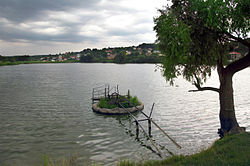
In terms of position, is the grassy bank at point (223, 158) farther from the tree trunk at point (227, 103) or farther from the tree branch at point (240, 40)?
the tree branch at point (240, 40)

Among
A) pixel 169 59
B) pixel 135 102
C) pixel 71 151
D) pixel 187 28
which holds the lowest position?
pixel 71 151

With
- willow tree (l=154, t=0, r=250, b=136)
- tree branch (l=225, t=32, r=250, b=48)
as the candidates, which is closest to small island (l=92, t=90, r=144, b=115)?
willow tree (l=154, t=0, r=250, b=136)

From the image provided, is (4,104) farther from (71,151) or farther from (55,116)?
(71,151)

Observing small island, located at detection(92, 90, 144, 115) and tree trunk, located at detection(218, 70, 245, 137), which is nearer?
tree trunk, located at detection(218, 70, 245, 137)

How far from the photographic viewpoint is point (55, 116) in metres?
27.5

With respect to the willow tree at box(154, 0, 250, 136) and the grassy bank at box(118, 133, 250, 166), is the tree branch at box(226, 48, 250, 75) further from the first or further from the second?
the grassy bank at box(118, 133, 250, 166)

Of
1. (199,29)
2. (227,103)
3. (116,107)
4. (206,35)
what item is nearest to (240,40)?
(206,35)

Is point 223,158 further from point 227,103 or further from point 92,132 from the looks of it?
point 92,132

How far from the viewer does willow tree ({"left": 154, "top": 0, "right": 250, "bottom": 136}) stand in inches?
522

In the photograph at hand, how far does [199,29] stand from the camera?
50.6 ft

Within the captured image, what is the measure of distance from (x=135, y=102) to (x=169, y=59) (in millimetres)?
15008

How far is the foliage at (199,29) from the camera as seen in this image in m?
13.2

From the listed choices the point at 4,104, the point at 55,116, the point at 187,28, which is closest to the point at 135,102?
the point at 55,116

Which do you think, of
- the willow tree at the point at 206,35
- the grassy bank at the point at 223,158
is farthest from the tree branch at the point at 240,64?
the grassy bank at the point at 223,158
